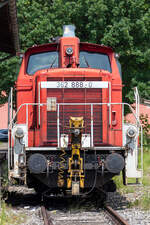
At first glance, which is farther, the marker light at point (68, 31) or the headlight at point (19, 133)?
the marker light at point (68, 31)

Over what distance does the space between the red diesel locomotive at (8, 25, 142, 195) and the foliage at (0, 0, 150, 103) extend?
13.0 m

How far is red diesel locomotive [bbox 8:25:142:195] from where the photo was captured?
8570 millimetres

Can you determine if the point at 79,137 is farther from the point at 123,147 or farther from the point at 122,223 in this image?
the point at 122,223

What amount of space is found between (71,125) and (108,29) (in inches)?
616

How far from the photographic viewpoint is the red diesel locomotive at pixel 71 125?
28.1ft

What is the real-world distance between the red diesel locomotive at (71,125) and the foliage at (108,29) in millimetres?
12963

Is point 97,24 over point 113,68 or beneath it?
over

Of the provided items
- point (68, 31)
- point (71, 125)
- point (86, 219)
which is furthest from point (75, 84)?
point (86, 219)

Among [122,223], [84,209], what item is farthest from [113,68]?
[122,223]

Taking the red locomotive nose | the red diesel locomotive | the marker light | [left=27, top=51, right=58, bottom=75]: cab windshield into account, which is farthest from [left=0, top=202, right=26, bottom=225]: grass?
the marker light

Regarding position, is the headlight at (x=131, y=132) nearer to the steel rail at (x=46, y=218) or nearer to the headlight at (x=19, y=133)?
the headlight at (x=19, y=133)

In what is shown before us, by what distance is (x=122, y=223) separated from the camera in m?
7.58

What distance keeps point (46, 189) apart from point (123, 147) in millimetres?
2467

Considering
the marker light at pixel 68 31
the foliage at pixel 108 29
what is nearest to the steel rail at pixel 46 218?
the marker light at pixel 68 31
